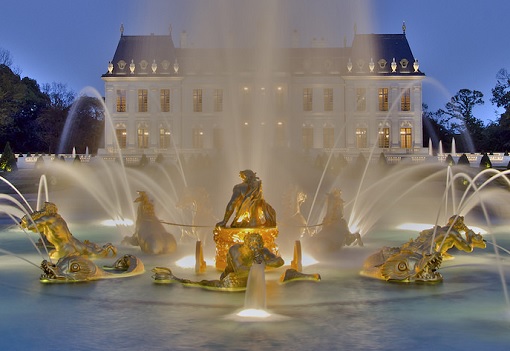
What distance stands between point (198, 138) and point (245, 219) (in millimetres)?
45552

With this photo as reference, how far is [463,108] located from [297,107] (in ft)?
76.6

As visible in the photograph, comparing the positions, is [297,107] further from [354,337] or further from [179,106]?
[354,337]

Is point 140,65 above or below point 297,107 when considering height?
above

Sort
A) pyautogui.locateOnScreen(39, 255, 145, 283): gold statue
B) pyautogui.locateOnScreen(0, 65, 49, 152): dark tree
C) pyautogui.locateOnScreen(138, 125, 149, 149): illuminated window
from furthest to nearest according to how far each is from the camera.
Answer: pyautogui.locateOnScreen(0, 65, 49, 152): dark tree → pyautogui.locateOnScreen(138, 125, 149, 149): illuminated window → pyautogui.locateOnScreen(39, 255, 145, 283): gold statue

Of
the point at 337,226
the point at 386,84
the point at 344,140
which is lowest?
the point at 337,226

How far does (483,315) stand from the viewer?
8.47 m

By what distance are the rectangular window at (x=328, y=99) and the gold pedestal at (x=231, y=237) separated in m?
45.7

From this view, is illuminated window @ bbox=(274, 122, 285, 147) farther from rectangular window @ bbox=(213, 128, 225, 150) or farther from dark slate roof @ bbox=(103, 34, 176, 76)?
dark slate roof @ bbox=(103, 34, 176, 76)

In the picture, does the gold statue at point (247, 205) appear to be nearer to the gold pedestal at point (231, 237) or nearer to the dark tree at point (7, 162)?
the gold pedestal at point (231, 237)

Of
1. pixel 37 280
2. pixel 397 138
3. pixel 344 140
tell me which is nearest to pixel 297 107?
pixel 344 140

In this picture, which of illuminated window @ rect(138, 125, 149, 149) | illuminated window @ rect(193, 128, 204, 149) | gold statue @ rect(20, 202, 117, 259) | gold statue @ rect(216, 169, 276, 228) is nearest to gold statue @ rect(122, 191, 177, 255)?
gold statue @ rect(20, 202, 117, 259)

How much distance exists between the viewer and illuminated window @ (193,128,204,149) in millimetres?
56688

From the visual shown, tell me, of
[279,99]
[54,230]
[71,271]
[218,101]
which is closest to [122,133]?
[218,101]

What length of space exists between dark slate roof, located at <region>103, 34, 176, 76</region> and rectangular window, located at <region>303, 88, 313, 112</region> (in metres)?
10.8
